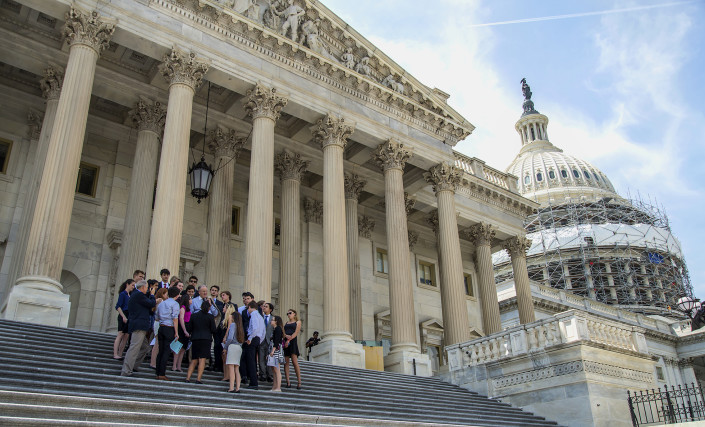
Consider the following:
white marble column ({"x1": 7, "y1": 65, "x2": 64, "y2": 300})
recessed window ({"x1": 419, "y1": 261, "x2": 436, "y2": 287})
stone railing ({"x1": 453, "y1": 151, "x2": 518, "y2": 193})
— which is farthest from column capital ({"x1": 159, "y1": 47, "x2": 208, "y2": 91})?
recessed window ({"x1": 419, "y1": 261, "x2": 436, "y2": 287})

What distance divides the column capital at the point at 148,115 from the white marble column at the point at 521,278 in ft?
67.3

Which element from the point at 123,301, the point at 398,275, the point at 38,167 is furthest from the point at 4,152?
the point at 398,275

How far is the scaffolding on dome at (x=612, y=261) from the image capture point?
70.1m

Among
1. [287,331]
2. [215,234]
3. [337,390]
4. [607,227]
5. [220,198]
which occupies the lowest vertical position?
[337,390]

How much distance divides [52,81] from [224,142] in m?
6.52

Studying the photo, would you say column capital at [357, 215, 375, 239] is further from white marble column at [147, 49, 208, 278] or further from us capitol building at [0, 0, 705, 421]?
white marble column at [147, 49, 208, 278]

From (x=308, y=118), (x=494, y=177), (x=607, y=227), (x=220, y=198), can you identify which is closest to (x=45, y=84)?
(x=220, y=198)

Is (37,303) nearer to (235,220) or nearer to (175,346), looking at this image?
(175,346)

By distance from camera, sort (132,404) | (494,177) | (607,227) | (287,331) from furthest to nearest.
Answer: (607,227) < (494,177) < (287,331) < (132,404)

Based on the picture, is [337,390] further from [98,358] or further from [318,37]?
[318,37]

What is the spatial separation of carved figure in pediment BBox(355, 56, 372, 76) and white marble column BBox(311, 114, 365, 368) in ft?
10.5

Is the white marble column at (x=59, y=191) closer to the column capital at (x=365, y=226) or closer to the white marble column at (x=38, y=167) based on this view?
the white marble column at (x=38, y=167)

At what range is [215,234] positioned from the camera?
2219cm

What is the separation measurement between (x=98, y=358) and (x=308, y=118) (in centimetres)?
1406
